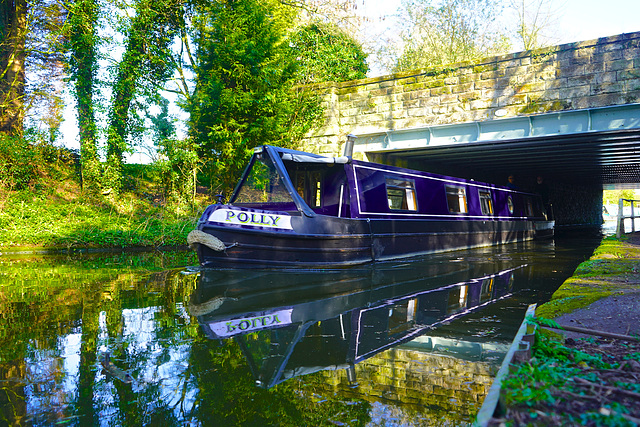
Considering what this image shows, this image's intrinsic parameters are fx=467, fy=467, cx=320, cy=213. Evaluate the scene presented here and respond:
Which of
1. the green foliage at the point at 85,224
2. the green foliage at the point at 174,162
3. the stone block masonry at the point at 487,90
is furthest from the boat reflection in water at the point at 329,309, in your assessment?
the green foliage at the point at 174,162

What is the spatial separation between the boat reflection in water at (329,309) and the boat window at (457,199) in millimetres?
3851

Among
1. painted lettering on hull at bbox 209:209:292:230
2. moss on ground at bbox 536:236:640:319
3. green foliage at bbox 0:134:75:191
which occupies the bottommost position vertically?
moss on ground at bbox 536:236:640:319

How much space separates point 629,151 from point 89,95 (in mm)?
19580

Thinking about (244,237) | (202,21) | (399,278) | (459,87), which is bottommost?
(399,278)

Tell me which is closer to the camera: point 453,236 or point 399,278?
point 399,278

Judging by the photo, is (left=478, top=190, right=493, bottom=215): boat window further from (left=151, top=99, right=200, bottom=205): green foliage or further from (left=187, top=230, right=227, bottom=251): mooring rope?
(left=151, top=99, right=200, bottom=205): green foliage

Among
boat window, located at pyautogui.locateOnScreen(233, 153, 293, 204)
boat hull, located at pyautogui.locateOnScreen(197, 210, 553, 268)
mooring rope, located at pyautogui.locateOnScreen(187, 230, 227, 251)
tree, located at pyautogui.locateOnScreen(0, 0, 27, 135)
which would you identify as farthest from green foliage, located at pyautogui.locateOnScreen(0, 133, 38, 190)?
boat hull, located at pyautogui.locateOnScreen(197, 210, 553, 268)

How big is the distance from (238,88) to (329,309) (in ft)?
37.6

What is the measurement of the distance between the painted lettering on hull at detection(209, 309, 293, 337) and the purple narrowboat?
2808mm

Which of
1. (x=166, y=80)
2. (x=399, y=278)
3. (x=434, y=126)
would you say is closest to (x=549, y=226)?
(x=434, y=126)

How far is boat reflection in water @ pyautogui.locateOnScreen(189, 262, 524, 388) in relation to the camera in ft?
11.1

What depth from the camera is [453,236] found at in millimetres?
→ 12000

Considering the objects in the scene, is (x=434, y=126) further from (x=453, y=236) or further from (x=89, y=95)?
(x=89, y=95)

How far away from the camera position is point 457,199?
1256 cm
